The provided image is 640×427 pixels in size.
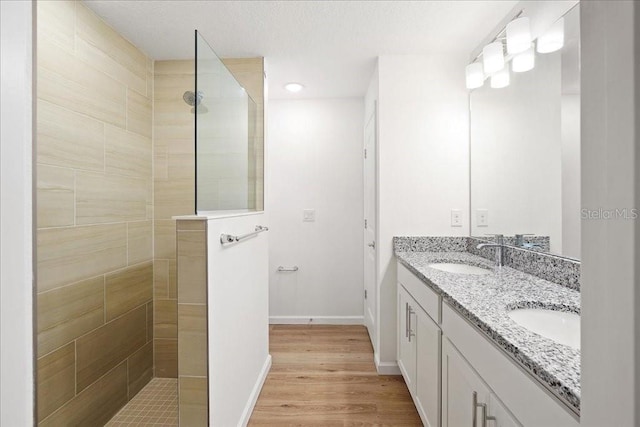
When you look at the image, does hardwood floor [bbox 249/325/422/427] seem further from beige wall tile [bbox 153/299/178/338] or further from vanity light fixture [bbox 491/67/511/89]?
vanity light fixture [bbox 491/67/511/89]

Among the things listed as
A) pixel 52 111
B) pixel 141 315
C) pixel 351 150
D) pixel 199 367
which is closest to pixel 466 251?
pixel 351 150

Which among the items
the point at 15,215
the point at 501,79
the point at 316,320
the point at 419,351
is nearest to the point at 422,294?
the point at 419,351

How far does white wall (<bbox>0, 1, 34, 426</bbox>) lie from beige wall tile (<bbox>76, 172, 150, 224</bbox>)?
1.57 m

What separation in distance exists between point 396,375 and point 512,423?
1.68 m

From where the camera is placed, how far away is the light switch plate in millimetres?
3496

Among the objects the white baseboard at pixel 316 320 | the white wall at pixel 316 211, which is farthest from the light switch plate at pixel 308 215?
the white baseboard at pixel 316 320

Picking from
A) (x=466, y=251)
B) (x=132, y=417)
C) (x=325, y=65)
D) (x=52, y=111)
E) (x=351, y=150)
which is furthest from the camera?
(x=351, y=150)

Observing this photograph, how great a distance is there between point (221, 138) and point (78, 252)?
37.4 inches

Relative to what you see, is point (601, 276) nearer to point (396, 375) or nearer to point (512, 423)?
point (512, 423)

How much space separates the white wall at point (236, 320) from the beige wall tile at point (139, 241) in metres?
0.81

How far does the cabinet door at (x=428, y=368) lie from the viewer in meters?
1.51

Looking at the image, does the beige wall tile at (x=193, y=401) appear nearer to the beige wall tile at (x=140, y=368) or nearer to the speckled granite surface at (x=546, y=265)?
the beige wall tile at (x=140, y=368)

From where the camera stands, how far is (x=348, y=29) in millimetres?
2072

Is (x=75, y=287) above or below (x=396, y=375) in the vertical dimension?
above
